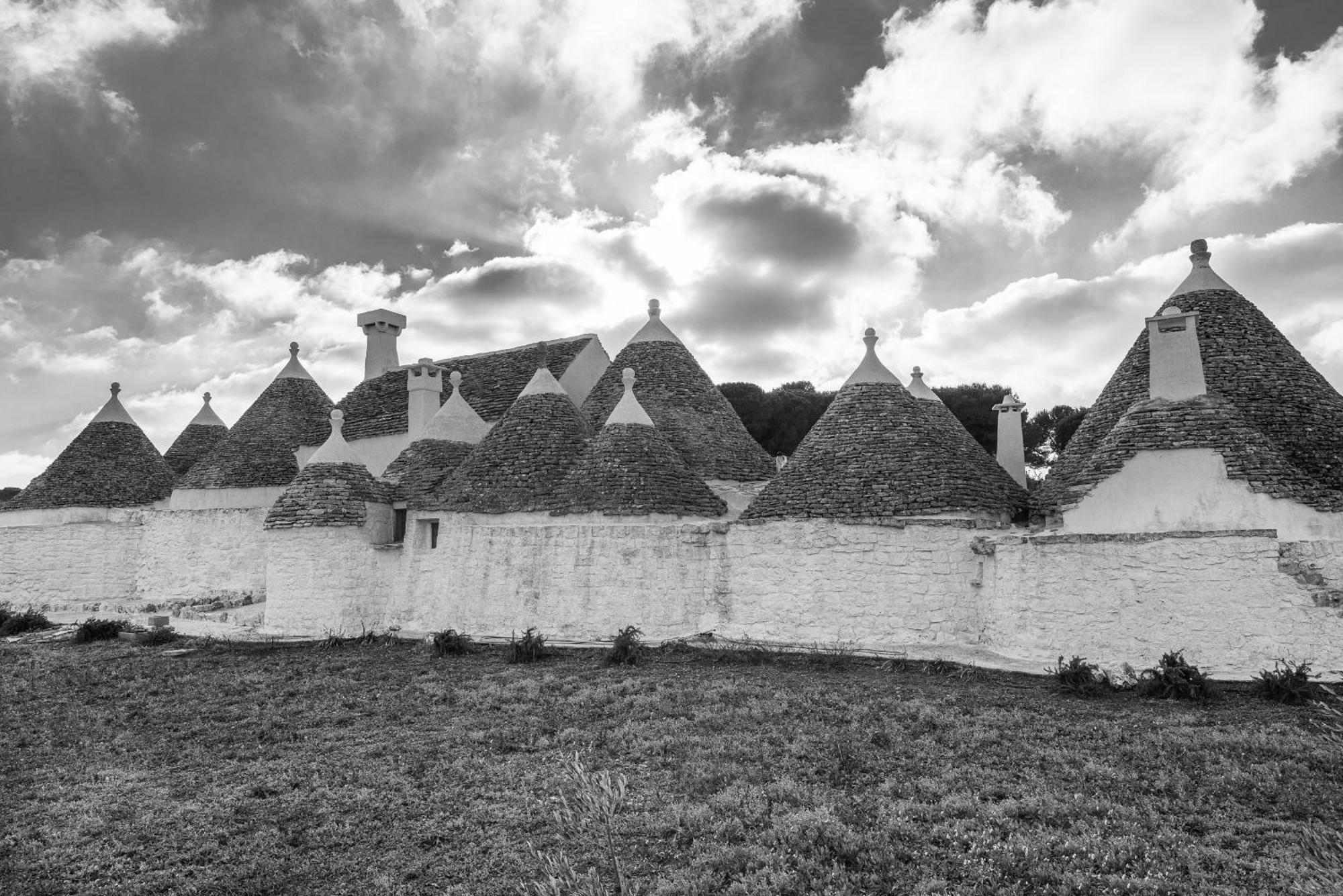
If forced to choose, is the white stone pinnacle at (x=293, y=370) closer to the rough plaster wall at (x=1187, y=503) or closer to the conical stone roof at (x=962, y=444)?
the conical stone roof at (x=962, y=444)

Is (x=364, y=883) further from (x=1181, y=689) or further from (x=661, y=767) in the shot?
(x=1181, y=689)

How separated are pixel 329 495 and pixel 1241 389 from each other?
14.0 meters

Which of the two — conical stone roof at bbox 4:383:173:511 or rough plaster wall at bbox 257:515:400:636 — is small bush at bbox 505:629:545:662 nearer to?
rough plaster wall at bbox 257:515:400:636

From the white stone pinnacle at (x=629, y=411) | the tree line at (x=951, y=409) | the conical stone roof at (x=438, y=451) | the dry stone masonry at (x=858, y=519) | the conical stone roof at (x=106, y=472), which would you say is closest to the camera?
the dry stone masonry at (x=858, y=519)

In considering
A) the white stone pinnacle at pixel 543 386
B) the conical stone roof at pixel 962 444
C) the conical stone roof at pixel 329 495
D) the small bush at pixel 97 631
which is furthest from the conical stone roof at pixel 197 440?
the conical stone roof at pixel 962 444

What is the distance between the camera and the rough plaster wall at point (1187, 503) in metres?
10.0

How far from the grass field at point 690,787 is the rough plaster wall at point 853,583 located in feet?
4.23

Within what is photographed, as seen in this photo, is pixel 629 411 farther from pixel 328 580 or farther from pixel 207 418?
pixel 207 418

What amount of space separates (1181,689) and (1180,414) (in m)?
3.77

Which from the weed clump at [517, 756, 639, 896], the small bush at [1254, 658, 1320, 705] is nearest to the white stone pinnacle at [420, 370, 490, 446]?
the weed clump at [517, 756, 639, 896]

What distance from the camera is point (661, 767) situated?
6.97m

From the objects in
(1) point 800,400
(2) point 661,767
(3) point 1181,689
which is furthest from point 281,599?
(1) point 800,400

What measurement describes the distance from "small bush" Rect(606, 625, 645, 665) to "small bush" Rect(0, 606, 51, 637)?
12384mm

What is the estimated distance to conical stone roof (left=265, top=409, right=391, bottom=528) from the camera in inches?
577
